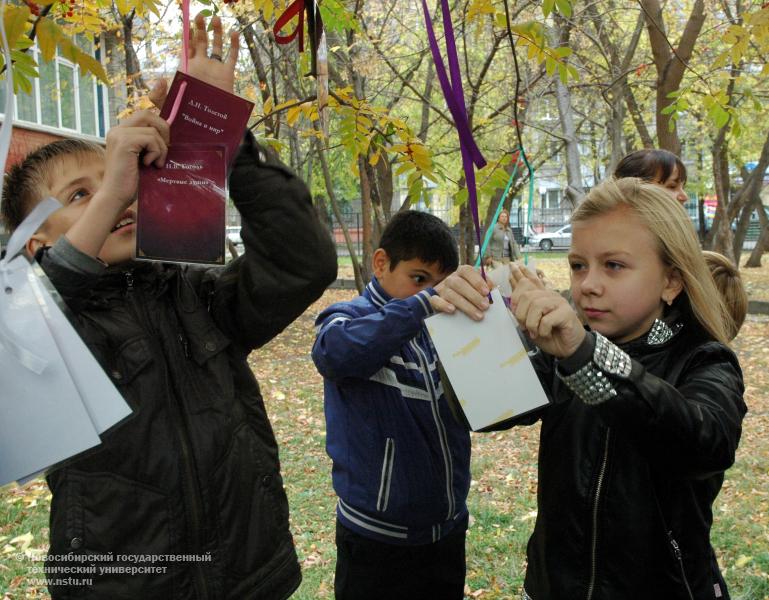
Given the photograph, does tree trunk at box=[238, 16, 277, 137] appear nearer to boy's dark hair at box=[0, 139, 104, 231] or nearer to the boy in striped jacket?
the boy in striped jacket

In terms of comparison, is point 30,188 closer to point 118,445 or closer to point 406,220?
point 118,445

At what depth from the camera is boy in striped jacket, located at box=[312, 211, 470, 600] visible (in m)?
1.96

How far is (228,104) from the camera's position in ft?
4.04

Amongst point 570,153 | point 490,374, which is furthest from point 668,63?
point 490,374

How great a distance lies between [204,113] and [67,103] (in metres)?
14.3

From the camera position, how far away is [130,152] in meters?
1.19

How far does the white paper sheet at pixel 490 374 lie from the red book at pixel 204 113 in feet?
1.72

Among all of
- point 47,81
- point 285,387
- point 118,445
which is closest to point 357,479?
point 118,445

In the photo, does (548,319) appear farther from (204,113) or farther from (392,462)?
(392,462)

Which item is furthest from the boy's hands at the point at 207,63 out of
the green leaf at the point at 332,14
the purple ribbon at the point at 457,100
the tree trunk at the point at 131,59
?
the tree trunk at the point at 131,59

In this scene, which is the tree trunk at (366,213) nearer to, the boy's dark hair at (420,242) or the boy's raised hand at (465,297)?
the boy's dark hair at (420,242)

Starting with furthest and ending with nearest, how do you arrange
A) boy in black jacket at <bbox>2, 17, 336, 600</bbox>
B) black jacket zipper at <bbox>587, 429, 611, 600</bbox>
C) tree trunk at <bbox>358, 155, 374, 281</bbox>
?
tree trunk at <bbox>358, 155, 374, 281</bbox> < black jacket zipper at <bbox>587, 429, 611, 600</bbox> < boy in black jacket at <bbox>2, 17, 336, 600</bbox>

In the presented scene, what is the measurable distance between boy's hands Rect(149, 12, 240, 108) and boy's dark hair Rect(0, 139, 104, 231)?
0.31m

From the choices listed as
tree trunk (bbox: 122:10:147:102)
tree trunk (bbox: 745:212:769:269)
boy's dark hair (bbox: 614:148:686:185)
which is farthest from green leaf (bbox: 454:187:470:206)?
tree trunk (bbox: 745:212:769:269)
